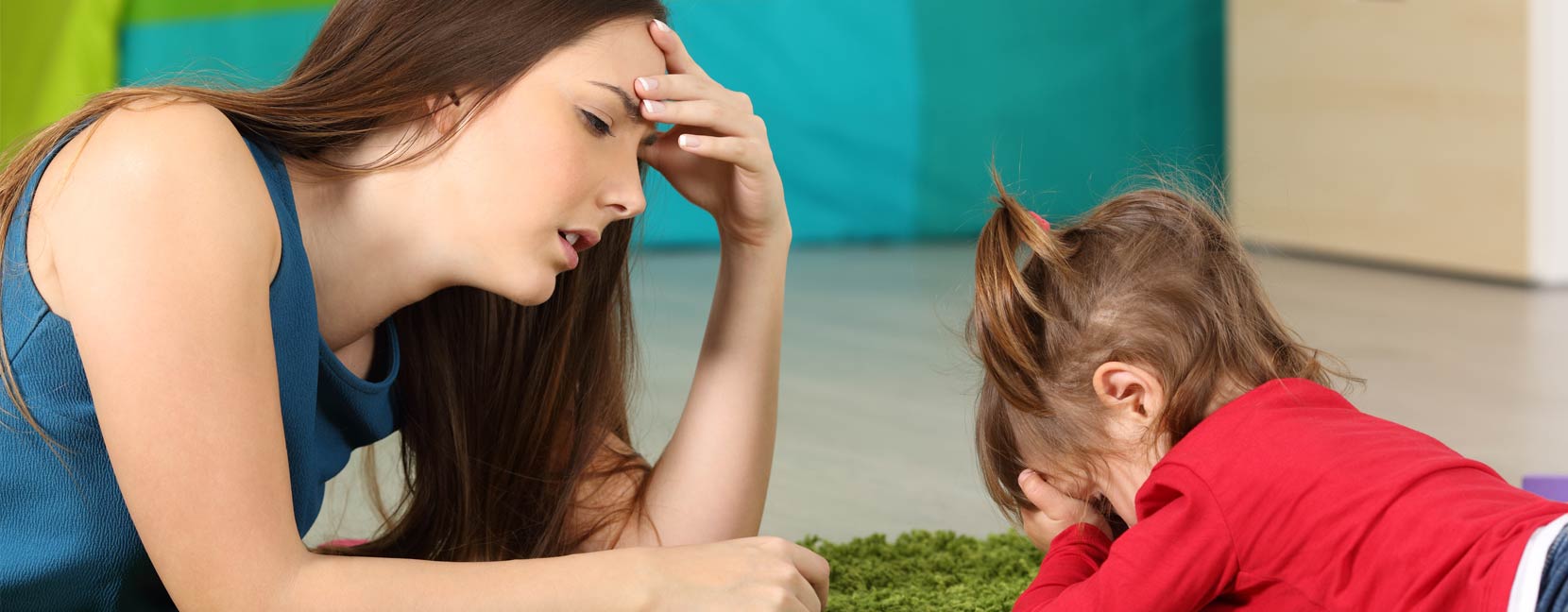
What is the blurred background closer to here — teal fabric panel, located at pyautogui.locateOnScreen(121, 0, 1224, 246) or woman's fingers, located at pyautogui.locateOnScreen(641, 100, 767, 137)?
teal fabric panel, located at pyautogui.locateOnScreen(121, 0, 1224, 246)

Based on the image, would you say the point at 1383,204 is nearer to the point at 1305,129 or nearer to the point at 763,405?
the point at 1305,129

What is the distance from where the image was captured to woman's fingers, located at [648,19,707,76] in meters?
1.11

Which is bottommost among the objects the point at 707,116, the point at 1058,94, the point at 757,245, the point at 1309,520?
the point at 1058,94

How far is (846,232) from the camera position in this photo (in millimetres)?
4613

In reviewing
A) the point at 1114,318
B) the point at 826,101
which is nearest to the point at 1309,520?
the point at 1114,318

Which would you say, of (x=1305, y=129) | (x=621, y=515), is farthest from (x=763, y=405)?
(x=1305, y=129)

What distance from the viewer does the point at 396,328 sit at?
1262mm

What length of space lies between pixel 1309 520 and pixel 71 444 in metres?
0.75

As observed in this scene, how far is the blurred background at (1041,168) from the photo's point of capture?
217 centimetres

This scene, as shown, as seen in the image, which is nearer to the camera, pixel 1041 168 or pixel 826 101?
pixel 826 101

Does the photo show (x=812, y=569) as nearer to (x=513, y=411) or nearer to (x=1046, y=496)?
(x=1046, y=496)

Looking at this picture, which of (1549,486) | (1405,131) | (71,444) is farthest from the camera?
(1405,131)

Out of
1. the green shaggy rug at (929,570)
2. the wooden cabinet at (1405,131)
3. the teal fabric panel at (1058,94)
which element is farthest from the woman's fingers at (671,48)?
the teal fabric panel at (1058,94)

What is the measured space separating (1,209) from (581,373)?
0.47 m
